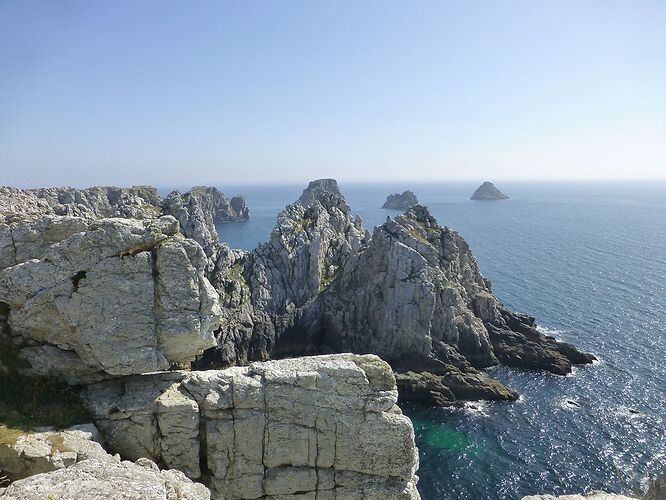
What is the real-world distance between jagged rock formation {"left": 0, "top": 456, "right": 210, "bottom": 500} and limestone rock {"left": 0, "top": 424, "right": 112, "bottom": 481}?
7.91 ft

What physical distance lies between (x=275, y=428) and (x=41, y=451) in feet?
30.0

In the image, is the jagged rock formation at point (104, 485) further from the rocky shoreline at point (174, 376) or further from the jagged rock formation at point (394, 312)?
the jagged rock formation at point (394, 312)

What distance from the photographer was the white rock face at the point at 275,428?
65.8 ft

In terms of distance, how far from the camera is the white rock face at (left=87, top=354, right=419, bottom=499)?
20.0 m

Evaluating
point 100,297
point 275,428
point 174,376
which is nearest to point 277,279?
Answer: point 174,376

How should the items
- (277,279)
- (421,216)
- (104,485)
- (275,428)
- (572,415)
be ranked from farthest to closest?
(421,216), (277,279), (572,415), (275,428), (104,485)

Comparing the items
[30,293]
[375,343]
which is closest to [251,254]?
[375,343]

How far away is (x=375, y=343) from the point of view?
226 feet

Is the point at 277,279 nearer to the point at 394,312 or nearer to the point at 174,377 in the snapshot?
the point at 394,312

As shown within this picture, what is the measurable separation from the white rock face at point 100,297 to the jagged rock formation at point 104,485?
6.28m

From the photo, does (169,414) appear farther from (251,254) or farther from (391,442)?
(251,254)

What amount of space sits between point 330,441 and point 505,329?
202 feet

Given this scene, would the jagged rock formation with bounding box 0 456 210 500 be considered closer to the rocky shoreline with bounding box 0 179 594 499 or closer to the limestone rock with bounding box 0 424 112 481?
the limestone rock with bounding box 0 424 112 481

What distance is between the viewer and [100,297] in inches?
810
